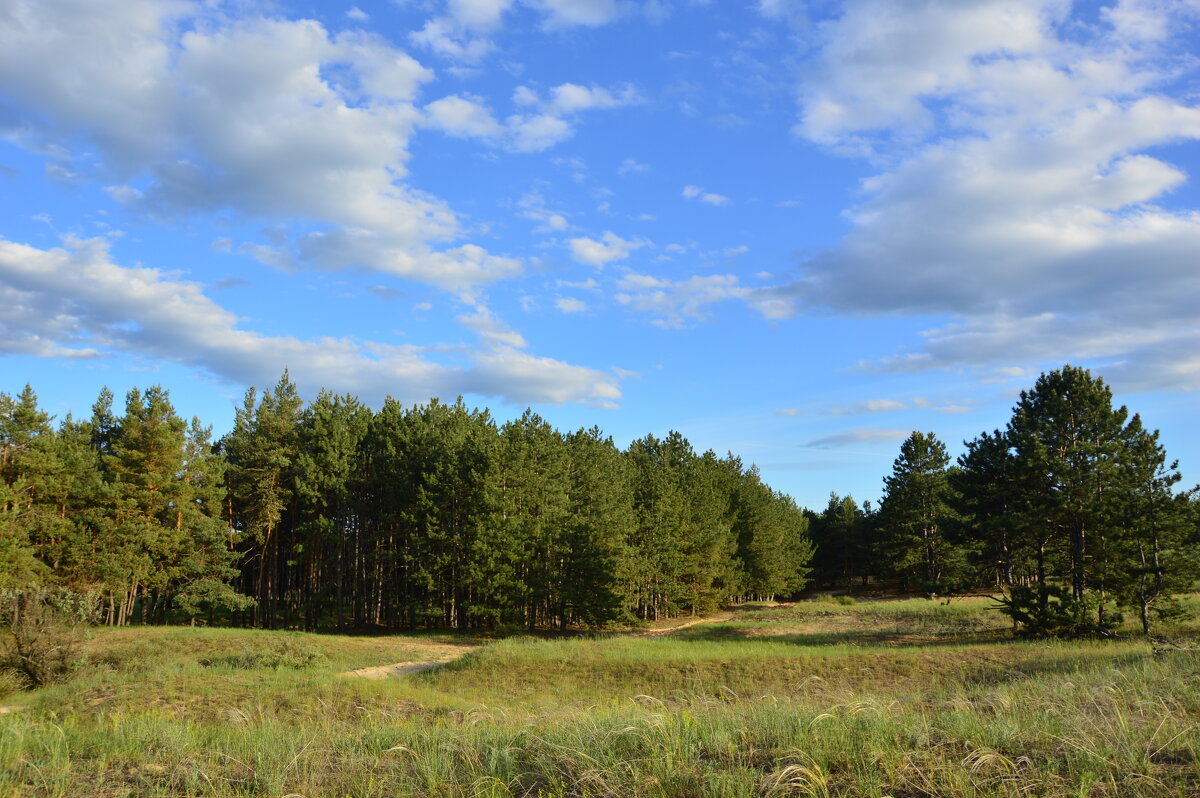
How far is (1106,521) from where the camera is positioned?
79.2 feet

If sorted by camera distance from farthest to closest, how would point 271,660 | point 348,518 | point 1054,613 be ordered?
point 348,518 < point 1054,613 < point 271,660

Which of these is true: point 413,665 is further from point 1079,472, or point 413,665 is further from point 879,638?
point 1079,472

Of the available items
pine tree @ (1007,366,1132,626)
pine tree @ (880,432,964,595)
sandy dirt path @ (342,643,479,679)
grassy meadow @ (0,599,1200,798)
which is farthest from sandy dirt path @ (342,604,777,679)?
→ pine tree @ (880,432,964,595)

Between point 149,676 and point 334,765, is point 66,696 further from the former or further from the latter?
point 334,765

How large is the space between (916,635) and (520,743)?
2691 cm

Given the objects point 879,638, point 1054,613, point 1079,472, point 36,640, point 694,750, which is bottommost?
point 879,638

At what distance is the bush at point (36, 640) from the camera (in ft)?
57.5

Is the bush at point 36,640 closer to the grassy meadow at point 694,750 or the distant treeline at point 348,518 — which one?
the grassy meadow at point 694,750

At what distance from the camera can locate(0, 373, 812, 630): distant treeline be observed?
1348 inches

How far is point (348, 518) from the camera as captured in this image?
142 ft

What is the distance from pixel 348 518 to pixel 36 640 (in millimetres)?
25816

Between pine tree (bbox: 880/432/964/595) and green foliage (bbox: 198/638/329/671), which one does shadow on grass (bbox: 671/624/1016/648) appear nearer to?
green foliage (bbox: 198/638/329/671)

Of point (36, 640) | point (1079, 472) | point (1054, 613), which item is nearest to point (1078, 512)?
point (1079, 472)

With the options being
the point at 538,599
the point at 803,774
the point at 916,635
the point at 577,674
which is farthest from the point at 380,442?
the point at 803,774
